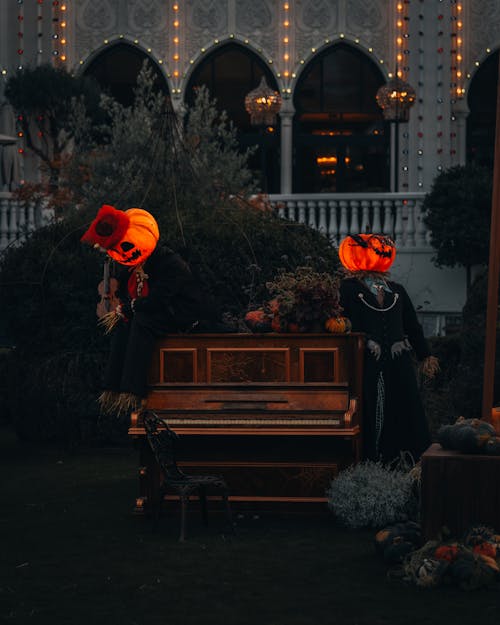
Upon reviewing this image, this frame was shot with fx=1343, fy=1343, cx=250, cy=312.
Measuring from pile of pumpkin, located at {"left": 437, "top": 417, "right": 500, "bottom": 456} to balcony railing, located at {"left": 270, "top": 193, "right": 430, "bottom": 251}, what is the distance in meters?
13.7

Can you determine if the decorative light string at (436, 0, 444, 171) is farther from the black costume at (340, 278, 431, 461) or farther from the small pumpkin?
the small pumpkin

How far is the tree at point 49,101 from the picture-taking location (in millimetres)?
22547

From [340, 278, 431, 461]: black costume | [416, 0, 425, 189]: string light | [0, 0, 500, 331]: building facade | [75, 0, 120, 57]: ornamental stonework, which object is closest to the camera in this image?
[340, 278, 431, 461]: black costume

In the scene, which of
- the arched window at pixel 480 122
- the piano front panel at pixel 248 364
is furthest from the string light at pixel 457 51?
the piano front panel at pixel 248 364

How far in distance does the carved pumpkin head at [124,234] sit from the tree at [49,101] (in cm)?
1180

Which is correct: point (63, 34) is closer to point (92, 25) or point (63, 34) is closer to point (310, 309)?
point (92, 25)

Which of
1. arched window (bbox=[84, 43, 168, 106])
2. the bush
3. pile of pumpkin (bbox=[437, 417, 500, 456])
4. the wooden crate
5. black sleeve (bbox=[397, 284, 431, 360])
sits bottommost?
the bush

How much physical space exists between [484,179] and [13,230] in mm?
7502

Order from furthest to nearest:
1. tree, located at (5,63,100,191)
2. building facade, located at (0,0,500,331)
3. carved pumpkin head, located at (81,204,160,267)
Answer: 1. building facade, located at (0,0,500,331)
2. tree, located at (5,63,100,191)
3. carved pumpkin head, located at (81,204,160,267)

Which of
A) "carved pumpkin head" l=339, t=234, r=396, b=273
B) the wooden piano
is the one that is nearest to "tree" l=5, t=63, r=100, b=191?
"carved pumpkin head" l=339, t=234, r=396, b=273

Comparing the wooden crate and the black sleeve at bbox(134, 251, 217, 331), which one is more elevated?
the black sleeve at bbox(134, 251, 217, 331)

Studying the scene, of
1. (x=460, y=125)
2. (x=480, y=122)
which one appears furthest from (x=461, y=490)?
(x=480, y=122)

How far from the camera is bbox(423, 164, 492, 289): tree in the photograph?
2056cm

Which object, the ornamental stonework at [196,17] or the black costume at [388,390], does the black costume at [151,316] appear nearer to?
the black costume at [388,390]
